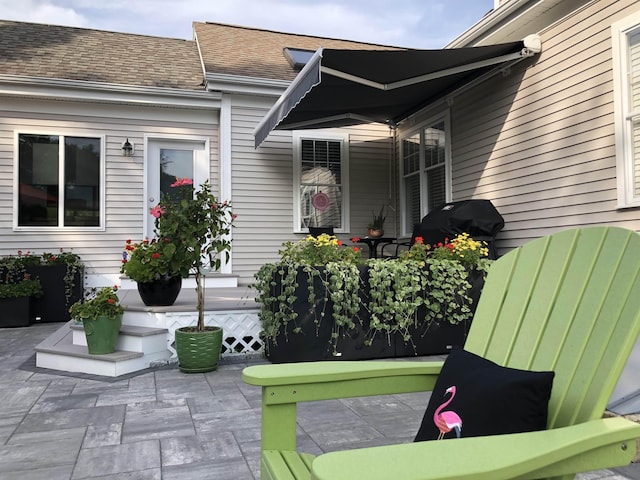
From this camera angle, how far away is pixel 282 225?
698 cm

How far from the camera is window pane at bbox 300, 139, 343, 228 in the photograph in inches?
282

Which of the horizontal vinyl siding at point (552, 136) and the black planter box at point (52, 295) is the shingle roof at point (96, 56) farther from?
the horizontal vinyl siding at point (552, 136)

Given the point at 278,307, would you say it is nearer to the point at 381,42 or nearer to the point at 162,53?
the point at 162,53

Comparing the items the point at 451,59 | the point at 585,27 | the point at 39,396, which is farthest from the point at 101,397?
the point at 585,27

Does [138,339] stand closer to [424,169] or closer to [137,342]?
[137,342]

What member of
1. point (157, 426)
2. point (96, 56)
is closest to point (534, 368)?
point (157, 426)

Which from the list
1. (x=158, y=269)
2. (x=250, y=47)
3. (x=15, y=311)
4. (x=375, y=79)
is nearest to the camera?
(x=158, y=269)

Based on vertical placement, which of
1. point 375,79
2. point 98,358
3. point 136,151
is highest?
point 375,79

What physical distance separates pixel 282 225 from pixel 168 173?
182 centimetres

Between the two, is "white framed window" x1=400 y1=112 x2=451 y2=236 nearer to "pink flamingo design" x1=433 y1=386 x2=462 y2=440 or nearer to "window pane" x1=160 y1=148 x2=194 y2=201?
"window pane" x1=160 y1=148 x2=194 y2=201

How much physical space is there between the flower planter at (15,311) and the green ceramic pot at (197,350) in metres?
3.10

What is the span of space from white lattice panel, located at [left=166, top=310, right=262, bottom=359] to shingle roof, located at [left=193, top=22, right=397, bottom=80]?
12.7 feet

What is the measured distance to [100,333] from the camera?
369 cm

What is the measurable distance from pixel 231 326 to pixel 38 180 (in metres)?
4.04
